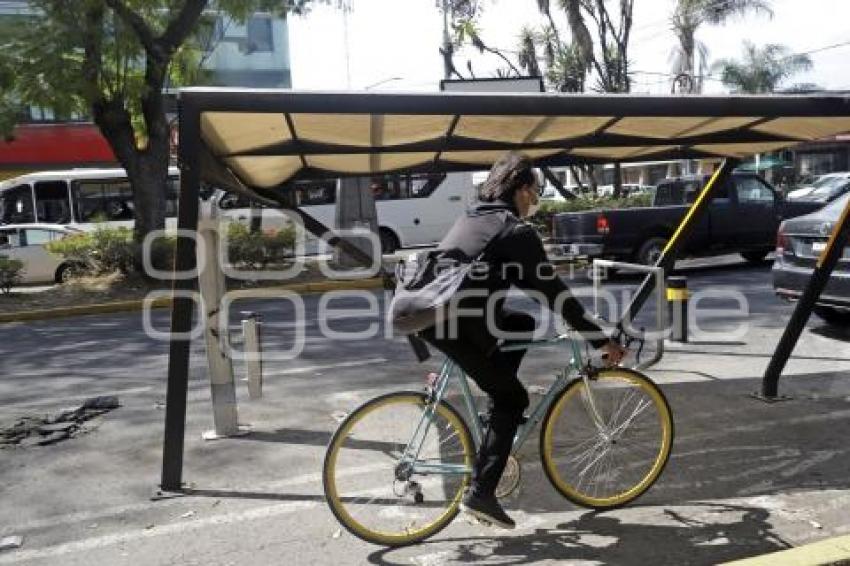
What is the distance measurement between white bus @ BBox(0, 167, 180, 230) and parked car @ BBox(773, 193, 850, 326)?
15851mm

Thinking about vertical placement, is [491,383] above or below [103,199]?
below

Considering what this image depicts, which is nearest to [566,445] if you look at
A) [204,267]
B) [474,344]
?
[474,344]

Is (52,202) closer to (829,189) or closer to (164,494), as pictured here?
(164,494)

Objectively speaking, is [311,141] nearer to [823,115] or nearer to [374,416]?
[374,416]

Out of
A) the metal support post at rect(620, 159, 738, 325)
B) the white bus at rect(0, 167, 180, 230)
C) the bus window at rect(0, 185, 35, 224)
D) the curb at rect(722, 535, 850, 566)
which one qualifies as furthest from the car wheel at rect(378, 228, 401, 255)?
the curb at rect(722, 535, 850, 566)

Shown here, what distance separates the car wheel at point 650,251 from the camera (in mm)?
13883

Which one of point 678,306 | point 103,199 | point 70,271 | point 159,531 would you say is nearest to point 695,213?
point 678,306

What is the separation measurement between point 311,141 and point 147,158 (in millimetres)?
11102

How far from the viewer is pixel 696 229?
13.9 m

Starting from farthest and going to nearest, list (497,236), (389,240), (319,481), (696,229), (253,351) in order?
(389,240)
(696,229)
(253,351)
(319,481)
(497,236)

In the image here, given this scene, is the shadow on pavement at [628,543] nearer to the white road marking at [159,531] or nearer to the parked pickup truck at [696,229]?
the white road marking at [159,531]

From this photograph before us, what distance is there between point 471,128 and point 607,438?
2.10m

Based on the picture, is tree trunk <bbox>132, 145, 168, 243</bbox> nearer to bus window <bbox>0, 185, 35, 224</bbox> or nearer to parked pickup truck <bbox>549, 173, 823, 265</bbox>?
bus window <bbox>0, 185, 35, 224</bbox>

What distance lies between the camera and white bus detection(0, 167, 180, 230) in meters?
20.9
